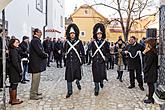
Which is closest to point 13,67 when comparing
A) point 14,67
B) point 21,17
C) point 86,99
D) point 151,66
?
point 14,67

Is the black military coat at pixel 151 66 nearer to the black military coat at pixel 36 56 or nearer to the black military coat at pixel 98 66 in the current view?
the black military coat at pixel 98 66

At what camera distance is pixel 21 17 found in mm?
18766

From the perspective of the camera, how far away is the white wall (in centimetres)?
1662

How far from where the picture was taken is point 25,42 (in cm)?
1325

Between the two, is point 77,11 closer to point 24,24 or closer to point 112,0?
point 112,0

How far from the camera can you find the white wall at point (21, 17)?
16623mm

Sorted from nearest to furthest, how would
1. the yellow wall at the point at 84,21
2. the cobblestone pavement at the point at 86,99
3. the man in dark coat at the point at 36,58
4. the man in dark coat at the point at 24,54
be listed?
1. the cobblestone pavement at the point at 86,99
2. the man in dark coat at the point at 36,58
3. the man in dark coat at the point at 24,54
4. the yellow wall at the point at 84,21

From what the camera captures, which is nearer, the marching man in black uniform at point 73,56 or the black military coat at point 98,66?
the marching man in black uniform at point 73,56

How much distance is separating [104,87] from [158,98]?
7818mm

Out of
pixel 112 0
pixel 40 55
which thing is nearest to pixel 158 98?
pixel 40 55

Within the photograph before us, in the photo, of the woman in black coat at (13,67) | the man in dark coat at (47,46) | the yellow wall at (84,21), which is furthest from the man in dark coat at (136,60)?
the yellow wall at (84,21)

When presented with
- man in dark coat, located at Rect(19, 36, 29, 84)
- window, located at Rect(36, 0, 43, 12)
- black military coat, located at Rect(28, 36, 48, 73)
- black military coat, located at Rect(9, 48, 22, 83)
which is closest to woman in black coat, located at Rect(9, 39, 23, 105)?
black military coat, located at Rect(9, 48, 22, 83)

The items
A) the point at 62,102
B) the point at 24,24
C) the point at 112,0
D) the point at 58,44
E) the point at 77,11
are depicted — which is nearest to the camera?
the point at 62,102

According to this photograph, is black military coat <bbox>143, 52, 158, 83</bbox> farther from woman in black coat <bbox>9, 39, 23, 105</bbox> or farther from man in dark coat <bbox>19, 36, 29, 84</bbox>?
man in dark coat <bbox>19, 36, 29, 84</bbox>
